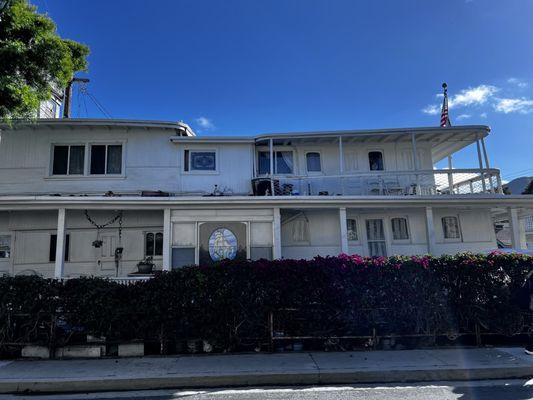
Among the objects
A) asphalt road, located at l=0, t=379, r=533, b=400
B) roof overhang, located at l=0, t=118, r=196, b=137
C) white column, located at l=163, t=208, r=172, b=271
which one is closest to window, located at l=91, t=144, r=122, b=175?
roof overhang, located at l=0, t=118, r=196, b=137

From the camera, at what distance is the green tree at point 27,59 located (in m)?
11.8

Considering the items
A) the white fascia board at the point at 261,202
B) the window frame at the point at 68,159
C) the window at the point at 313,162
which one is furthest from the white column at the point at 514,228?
the window frame at the point at 68,159

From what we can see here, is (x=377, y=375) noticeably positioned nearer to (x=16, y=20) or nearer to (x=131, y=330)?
(x=131, y=330)

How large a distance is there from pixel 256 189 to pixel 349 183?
3573 mm

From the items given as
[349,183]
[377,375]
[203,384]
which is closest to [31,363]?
[203,384]

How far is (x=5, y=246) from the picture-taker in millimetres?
14922

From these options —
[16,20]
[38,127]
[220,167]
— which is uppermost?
[16,20]

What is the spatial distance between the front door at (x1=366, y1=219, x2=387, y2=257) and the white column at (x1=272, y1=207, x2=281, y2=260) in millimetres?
3802

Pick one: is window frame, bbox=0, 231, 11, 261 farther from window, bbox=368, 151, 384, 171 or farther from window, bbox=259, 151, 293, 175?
window, bbox=368, 151, 384, 171

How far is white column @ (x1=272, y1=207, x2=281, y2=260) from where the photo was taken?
13711 millimetres

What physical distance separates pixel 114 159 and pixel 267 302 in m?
10.2

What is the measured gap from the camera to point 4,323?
781 centimetres

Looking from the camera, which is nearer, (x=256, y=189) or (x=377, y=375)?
(x=377, y=375)

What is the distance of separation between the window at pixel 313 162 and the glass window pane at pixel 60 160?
905 cm
